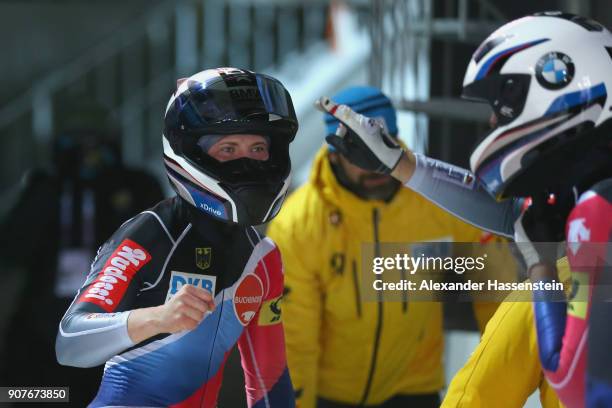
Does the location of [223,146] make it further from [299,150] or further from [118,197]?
[299,150]

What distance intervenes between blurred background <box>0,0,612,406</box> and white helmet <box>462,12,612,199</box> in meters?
1.58

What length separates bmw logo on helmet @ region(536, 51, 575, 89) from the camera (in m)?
3.89

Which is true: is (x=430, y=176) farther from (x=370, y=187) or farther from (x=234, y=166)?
(x=370, y=187)

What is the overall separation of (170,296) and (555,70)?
1.26 metres

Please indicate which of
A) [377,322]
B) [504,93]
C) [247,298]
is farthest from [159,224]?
[377,322]

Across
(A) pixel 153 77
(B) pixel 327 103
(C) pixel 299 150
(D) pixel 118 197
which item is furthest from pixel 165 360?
(A) pixel 153 77

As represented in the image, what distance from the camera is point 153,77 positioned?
13320 millimetres

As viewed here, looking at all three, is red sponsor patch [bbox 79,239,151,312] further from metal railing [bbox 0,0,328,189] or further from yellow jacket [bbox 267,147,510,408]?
metal railing [bbox 0,0,328,189]

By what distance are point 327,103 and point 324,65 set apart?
26.4 ft

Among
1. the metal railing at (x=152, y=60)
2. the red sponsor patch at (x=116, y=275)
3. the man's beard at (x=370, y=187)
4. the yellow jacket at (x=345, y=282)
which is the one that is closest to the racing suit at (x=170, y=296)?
the red sponsor patch at (x=116, y=275)

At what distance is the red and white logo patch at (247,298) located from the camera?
4172 mm

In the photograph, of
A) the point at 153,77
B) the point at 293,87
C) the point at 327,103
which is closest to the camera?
the point at 327,103

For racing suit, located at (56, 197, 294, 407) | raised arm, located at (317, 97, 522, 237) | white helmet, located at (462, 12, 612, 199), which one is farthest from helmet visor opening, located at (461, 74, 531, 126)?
racing suit, located at (56, 197, 294, 407)

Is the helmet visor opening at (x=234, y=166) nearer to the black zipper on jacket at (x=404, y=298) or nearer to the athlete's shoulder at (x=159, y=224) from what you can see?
the athlete's shoulder at (x=159, y=224)
